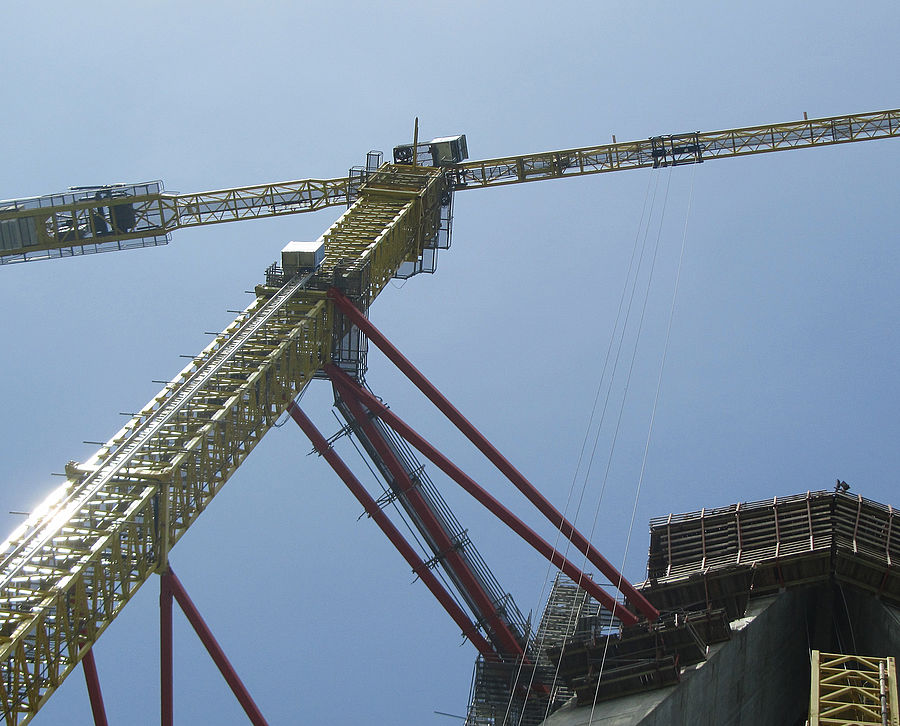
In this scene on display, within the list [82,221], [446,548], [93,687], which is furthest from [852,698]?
[82,221]

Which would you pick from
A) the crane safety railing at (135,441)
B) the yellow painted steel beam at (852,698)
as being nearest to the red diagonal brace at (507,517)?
the crane safety railing at (135,441)

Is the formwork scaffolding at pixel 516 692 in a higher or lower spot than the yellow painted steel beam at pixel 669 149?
lower

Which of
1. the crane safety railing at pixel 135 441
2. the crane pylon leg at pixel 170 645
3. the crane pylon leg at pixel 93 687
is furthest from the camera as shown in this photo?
the crane pylon leg at pixel 170 645

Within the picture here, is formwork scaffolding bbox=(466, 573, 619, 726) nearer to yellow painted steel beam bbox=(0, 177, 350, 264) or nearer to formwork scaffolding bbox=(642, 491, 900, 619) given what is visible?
formwork scaffolding bbox=(642, 491, 900, 619)

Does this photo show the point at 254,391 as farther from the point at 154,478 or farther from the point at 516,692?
the point at 516,692

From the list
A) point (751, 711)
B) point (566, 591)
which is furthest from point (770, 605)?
point (566, 591)

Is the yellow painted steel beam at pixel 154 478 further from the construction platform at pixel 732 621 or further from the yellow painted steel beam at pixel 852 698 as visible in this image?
the yellow painted steel beam at pixel 852 698

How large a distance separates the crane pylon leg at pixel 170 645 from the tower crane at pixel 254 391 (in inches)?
83.5

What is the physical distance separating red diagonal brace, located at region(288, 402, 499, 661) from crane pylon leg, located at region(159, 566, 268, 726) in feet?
26.0

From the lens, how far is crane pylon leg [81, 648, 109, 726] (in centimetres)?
3148

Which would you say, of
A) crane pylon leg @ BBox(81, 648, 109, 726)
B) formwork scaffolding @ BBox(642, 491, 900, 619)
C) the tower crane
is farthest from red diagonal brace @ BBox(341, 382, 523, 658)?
crane pylon leg @ BBox(81, 648, 109, 726)

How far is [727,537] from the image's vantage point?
51.8 m

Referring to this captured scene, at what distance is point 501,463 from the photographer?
41.4 metres

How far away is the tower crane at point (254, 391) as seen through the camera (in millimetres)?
27781
